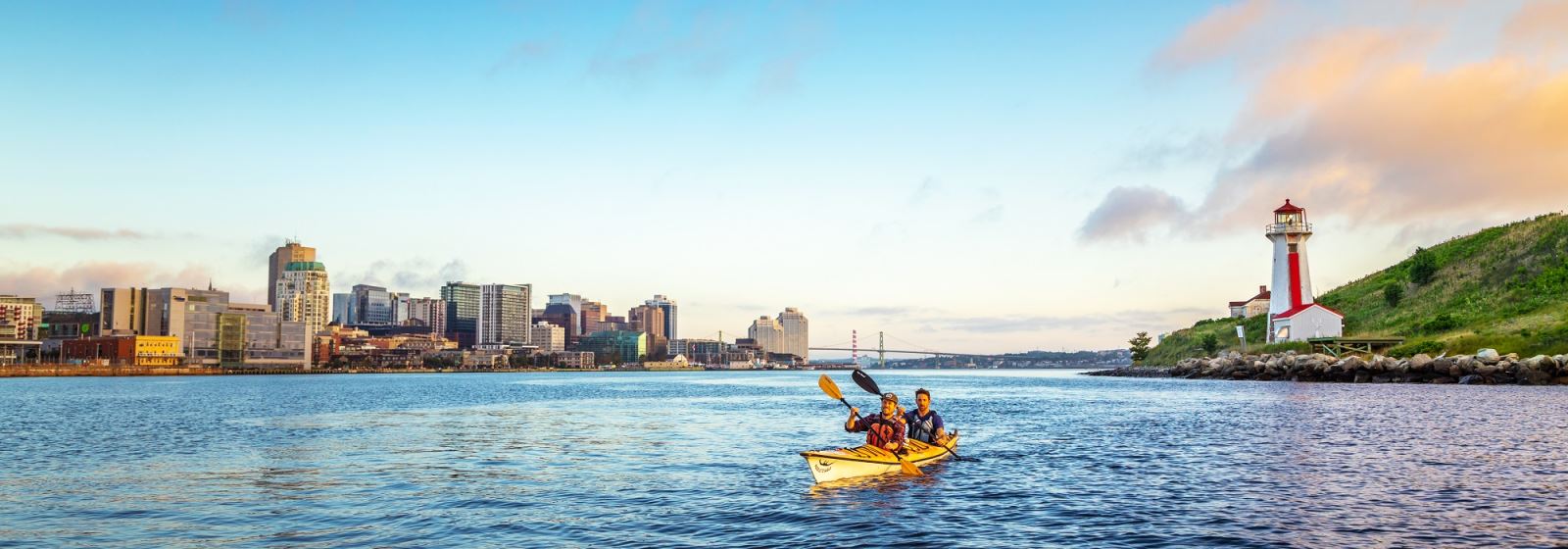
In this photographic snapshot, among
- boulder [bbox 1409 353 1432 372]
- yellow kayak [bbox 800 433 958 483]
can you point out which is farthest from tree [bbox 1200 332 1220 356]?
yellow kayak [bbox 800 433 958 483]

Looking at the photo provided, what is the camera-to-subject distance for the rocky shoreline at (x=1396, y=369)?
72062mm

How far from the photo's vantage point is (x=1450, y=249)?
123m

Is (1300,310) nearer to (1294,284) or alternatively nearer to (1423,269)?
(1294,284)

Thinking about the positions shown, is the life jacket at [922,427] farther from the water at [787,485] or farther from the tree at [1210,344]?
the tree at [1210,344]

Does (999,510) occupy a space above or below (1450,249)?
below

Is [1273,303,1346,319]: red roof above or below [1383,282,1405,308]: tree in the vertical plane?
below

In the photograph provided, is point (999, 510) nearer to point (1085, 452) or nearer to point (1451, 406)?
point (1085, 452)

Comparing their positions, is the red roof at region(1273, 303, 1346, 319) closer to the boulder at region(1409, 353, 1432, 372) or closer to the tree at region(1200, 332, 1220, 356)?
the boulder at region(1409, 353, 1432, 372)

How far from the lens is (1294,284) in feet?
356

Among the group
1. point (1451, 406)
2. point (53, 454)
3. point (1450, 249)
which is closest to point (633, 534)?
point (53, 454)

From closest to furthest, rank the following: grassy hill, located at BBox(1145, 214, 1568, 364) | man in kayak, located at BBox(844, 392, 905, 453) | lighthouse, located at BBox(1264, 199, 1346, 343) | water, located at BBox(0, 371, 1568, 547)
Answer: water, located at BBox(0, 371, 1568, 547) < man in kayak, located at BBox(844, 392, 905, 453) < grassy hill, located at BBox(1145, 214, 1568, 364) < lighthouse, located at BBox(1264, 199, 1346, 343)

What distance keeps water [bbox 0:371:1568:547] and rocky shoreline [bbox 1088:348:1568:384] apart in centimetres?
2542

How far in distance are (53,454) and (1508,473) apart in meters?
48.2

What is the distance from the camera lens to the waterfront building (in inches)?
6225
